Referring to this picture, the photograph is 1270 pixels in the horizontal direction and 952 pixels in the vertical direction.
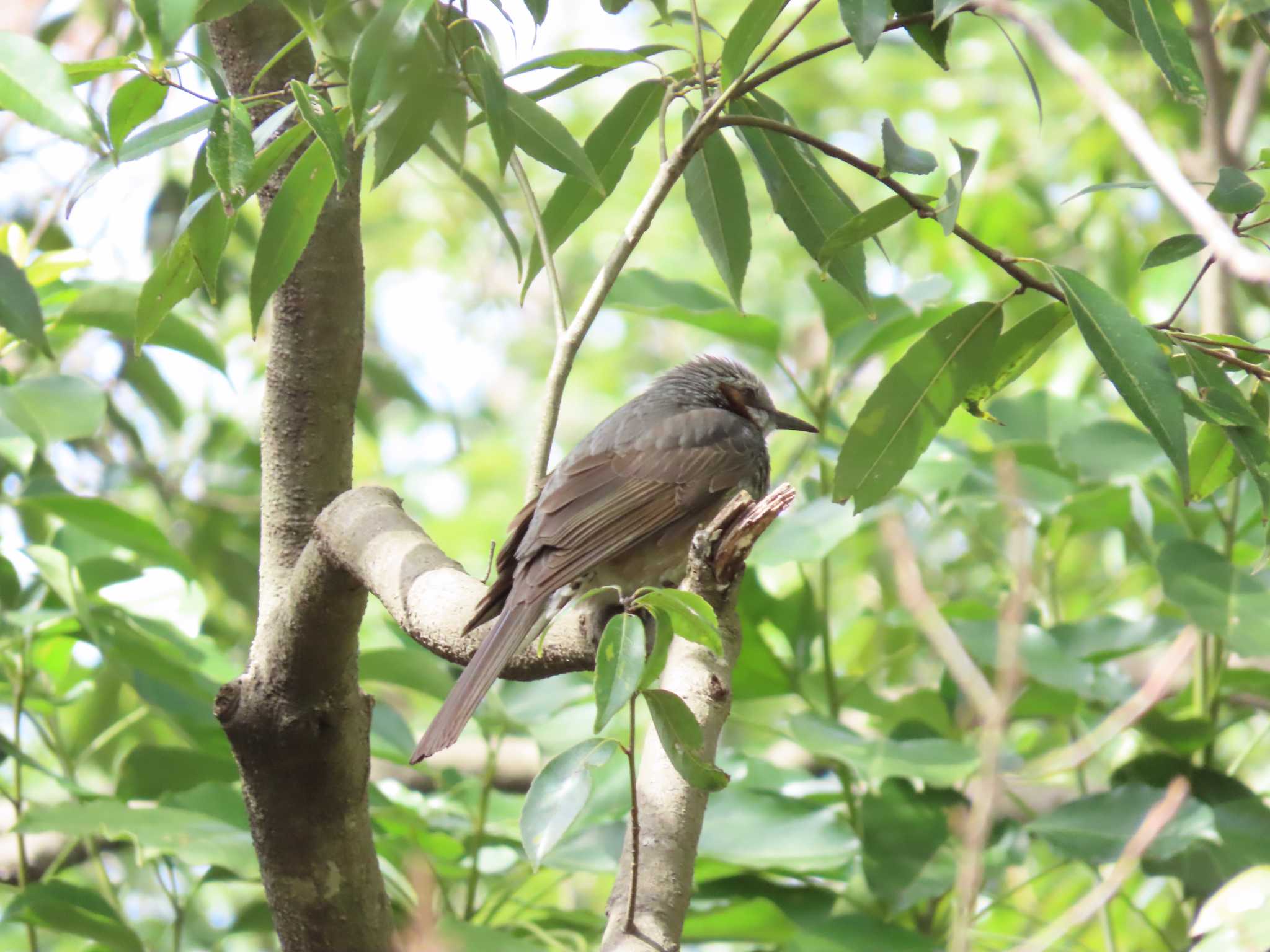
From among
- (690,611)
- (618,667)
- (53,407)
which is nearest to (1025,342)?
(690,611)

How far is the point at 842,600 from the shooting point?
6.96 meters

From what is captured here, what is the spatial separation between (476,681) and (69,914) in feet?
3.77

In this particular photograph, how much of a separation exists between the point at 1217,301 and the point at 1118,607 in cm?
129

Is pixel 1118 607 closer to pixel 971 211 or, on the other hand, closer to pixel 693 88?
pixel 971 211

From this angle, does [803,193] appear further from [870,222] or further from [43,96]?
[43,96]

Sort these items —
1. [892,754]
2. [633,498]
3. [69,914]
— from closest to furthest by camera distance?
[69,914]
[892,754]
[633,498]

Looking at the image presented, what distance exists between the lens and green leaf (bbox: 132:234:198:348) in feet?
7.64

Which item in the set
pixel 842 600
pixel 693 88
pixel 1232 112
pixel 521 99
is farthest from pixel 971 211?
pixel 521 99

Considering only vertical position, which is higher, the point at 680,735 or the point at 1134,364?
the point at 1134,364

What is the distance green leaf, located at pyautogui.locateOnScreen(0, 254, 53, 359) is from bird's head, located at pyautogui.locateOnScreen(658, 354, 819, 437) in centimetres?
289

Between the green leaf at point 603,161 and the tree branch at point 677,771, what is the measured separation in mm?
708

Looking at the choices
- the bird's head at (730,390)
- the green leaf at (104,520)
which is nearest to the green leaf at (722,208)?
the green leaf at (104,520)

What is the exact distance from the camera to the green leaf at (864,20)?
1.97 meters

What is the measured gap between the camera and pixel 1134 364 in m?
1.99
